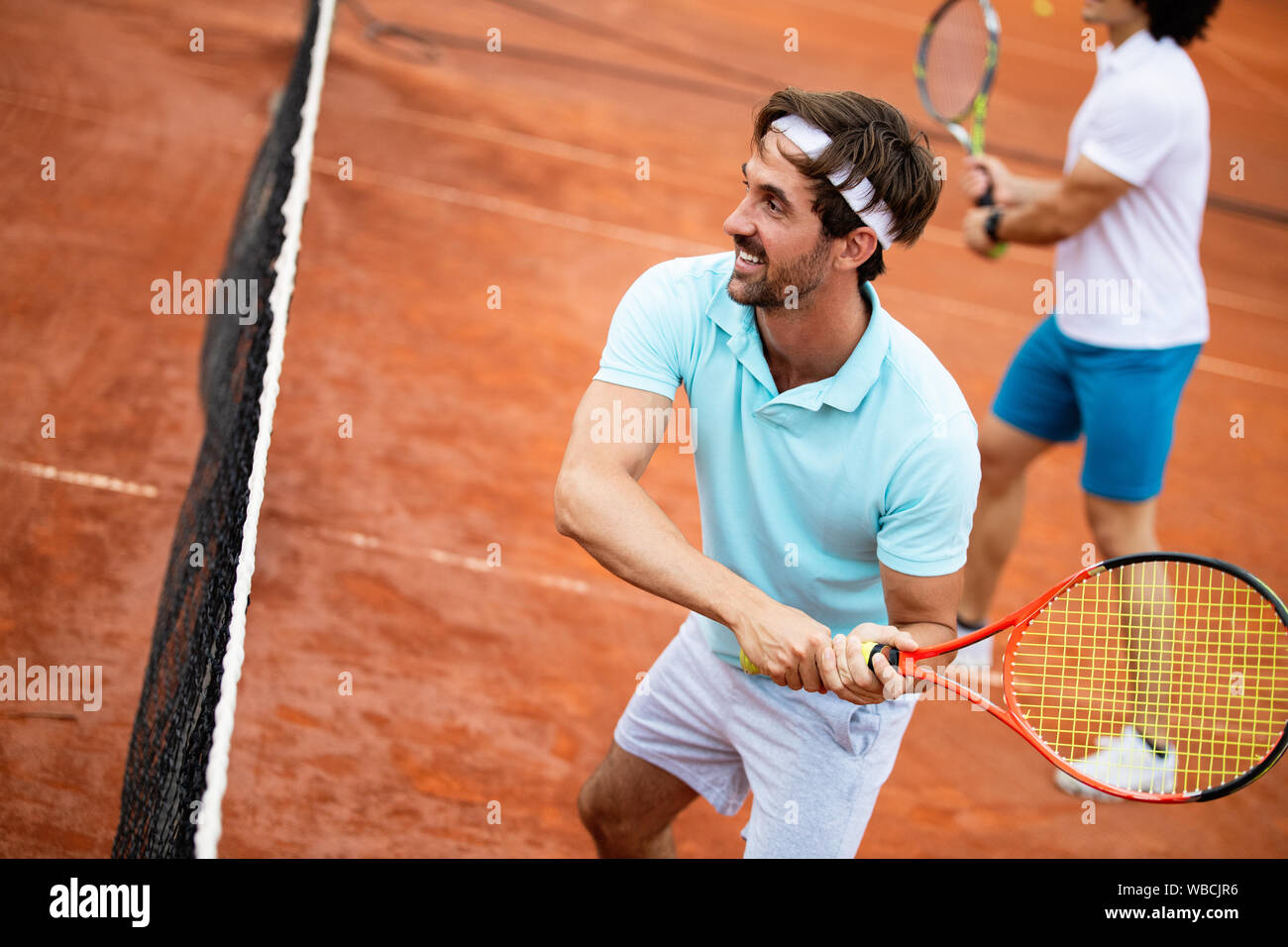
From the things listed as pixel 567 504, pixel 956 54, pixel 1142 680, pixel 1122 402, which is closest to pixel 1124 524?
pixel 1122 402

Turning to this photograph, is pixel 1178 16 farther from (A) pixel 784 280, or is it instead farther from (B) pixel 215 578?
(B) pixel 215 578

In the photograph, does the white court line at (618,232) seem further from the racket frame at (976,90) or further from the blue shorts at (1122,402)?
the blue shorts at (1122,402)

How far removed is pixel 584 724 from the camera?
13.0ft

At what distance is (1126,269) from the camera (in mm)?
3762

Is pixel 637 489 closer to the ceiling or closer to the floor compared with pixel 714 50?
closer to the floor

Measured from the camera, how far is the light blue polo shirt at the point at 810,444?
226cm

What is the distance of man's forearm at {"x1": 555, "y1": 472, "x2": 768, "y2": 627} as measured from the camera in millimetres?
2176

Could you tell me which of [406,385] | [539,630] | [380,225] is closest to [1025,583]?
[539,630]

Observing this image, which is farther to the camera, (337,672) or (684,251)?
(684,251)

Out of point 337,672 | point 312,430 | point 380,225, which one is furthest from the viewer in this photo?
point 380,225

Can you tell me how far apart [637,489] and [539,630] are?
84.1 inches

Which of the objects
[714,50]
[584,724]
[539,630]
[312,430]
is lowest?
[584,724]

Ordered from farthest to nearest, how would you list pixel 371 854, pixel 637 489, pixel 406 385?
1. pixel 406 385
2. pixel 371 854
3. pixel 637 489

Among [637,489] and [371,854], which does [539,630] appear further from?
[637,489]
